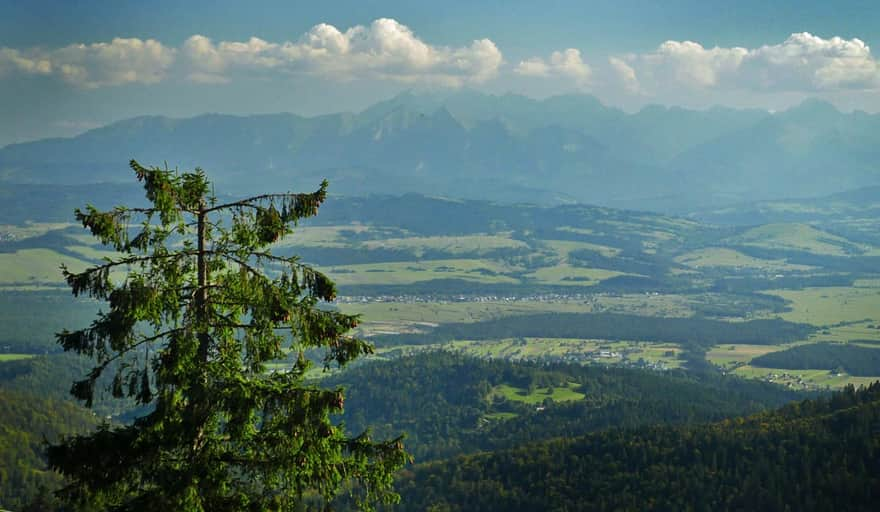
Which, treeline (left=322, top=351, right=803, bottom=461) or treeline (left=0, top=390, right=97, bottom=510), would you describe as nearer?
treeline (left=0, top=390, right=97, bottom=510)

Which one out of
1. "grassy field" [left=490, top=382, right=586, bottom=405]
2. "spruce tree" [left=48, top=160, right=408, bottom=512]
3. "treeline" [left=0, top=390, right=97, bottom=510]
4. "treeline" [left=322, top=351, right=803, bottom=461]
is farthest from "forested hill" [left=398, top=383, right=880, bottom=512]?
"spruce tree" [left=48, top=160, right=408, bottom=512]

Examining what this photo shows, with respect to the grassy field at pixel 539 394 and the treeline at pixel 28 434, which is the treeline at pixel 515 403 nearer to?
the grassy field at pixel 539 394

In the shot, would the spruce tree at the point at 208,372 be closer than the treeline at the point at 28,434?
Yes

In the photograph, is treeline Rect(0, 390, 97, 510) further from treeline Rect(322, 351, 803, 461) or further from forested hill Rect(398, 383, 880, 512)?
forested hill Rect(398, 383, 880, 512)

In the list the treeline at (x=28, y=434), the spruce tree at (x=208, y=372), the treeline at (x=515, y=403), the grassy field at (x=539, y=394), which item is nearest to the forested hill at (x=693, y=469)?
the treeline at (x=515, y=403)

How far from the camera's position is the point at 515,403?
17538cm

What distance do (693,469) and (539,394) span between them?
7629 cm

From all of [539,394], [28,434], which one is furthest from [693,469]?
[28,434]

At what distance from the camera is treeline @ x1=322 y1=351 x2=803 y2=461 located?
152625 mm

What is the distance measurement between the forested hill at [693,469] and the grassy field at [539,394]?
50.3 meters

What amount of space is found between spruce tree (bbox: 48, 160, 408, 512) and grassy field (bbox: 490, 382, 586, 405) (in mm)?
157249

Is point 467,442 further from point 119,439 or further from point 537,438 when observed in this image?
point 119,439

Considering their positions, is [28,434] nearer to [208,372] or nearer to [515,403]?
[515,403]

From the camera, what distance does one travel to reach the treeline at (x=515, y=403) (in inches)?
6009
